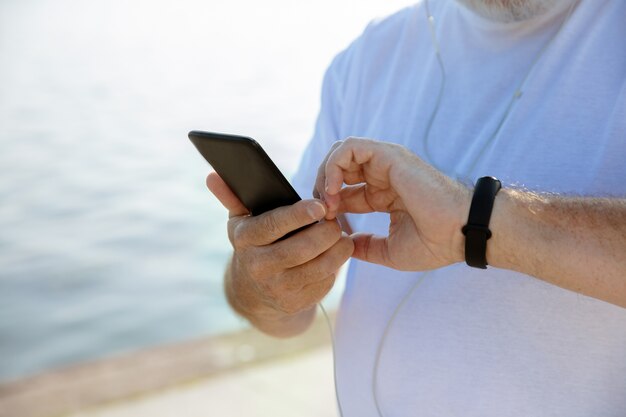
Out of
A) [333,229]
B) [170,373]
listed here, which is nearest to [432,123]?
[333,229]

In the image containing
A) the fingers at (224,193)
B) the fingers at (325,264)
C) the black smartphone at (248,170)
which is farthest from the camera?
the fingers at (224,193)

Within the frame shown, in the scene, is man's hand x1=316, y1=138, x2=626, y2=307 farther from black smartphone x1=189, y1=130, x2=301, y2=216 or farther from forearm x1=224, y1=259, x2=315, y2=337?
forearm x1=224, y1=259, x2=315, y2=337

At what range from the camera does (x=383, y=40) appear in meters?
1.94

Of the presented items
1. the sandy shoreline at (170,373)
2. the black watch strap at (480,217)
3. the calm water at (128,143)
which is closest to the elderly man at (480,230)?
the black watch strap at (480,217)

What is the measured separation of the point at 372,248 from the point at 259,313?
0.44 meters

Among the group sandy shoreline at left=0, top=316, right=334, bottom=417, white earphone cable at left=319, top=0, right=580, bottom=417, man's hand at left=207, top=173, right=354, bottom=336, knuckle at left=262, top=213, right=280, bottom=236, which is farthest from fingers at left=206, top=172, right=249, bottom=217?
sandy shoreline at left=0, top=316, right=334, bottom=417

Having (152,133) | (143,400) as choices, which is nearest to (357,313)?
(143,400)

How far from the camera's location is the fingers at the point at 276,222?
1.39 meters

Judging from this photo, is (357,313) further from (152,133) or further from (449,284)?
(152,133)

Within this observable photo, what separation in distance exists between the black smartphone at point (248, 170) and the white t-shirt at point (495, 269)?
1.20 ft

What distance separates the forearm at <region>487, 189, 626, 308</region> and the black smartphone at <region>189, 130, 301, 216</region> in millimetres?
394

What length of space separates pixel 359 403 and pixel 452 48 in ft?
2.79

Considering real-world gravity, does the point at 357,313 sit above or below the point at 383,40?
below

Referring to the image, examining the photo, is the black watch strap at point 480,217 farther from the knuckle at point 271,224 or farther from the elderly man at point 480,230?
the knuckle at point 271,224
